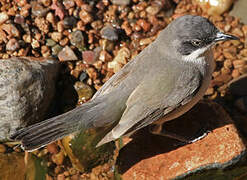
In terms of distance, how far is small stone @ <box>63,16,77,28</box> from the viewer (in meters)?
6.65

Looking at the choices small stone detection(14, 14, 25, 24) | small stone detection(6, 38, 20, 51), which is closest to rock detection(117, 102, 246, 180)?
small stone detection(6, 38, 20, 51)

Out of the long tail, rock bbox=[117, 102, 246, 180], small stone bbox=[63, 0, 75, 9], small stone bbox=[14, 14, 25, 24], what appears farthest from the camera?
small stone bbox=[63, 0, 75, 9]

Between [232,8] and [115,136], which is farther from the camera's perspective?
[232,8]

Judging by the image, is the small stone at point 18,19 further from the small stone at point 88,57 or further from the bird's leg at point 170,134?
the bird's leg at point 170,134

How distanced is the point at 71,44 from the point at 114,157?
197 centimetres

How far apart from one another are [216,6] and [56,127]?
376 cm

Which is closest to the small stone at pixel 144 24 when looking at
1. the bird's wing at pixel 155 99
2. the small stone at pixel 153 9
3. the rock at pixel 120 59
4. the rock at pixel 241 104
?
the small stone at pixel 153 9

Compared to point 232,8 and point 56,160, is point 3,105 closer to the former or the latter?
point 56,160

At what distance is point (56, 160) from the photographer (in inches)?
231

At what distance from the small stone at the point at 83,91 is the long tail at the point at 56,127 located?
1.52 m

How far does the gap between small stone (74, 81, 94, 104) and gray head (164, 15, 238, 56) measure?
6.21ft

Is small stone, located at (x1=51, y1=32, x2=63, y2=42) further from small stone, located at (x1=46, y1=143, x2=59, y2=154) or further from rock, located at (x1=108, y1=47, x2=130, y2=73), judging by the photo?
small stone, located at (x1=46, y1=143, x2=59, y2=154)

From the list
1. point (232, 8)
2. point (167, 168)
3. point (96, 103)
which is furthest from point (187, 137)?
point (232, 8)

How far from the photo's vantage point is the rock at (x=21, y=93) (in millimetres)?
5457
